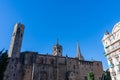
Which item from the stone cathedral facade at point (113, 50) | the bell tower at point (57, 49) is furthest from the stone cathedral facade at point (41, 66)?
the stone cathedral facade at point (113, 50)

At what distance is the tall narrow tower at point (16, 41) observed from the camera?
178ft

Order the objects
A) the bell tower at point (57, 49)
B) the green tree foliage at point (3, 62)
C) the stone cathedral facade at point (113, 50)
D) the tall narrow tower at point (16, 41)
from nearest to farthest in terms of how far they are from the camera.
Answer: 1. the green tree foliage at point (3, 62)
2. the stone cathedral facade at point (113, 50)
3. the tall narrow tower at point (16, 41)
4. the bell tower at point (57, 49)

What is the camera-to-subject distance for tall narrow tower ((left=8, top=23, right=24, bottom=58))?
54378 mm

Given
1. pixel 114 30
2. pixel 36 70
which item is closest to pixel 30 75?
pixel 36 70

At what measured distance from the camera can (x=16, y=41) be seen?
2245 inches

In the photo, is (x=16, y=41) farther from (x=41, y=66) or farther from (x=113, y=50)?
(x=113, y=50)

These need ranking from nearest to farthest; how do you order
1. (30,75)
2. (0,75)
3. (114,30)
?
1. (0,75)
2. (114,30)
3. (30,75)

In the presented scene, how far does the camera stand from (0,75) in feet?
70.6

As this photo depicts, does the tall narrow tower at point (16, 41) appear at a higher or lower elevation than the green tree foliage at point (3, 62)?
higher

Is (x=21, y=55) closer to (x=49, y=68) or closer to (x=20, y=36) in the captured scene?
(x=20, y=36)

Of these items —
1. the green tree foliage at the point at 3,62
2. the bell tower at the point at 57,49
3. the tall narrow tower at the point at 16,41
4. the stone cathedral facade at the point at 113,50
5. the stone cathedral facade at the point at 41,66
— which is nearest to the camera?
the green tree foliage at the point at 3,62

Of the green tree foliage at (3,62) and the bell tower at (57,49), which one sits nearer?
the green tree foliage at (3,62)

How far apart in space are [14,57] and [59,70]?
16.1m

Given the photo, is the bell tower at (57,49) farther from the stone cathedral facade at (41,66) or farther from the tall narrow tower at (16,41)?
the tall narrow tower at (16,41)
